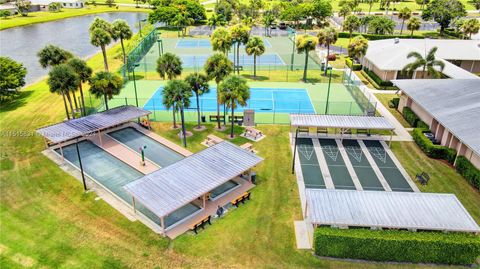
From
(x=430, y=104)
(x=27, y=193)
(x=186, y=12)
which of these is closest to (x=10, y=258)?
(x=27, y=193)

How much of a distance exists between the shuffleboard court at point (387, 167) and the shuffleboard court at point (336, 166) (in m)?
3.34

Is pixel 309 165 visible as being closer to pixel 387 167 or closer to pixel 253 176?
pixel 253 176

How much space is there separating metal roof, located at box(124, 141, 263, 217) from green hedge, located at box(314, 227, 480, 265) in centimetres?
893

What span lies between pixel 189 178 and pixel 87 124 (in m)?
14.8

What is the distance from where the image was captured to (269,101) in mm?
47000

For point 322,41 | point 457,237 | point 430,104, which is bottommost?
point 457,237

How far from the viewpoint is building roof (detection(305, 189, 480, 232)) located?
22.2m

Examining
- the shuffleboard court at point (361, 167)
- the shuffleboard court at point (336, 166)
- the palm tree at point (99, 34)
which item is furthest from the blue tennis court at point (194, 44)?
the shuffleboard court at point (361, 167)

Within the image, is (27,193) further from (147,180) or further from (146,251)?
(146,251)

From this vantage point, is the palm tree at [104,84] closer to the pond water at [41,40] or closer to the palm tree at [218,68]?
the palm tree at [218,68]

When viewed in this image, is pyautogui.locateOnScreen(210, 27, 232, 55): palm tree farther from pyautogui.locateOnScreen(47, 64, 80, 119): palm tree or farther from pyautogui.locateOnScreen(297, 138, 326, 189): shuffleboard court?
pyautogui.locateOnScreen(47, 64, 80, 119): palm tree

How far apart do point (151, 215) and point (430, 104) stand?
3106 centimetres

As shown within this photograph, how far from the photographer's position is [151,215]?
84.0ft

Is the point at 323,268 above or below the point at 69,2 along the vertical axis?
below
